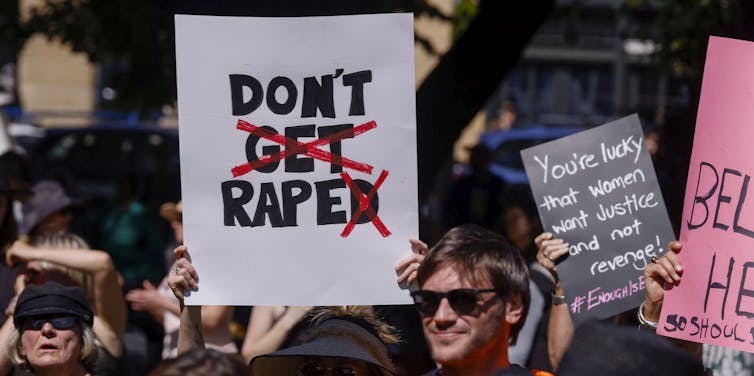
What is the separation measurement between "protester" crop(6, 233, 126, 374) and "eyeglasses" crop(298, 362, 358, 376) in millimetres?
1622

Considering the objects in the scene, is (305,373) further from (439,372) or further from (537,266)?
(537,266)

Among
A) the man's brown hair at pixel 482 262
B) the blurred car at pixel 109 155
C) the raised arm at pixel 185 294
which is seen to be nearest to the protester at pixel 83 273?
the raised arm at pixel 185 294

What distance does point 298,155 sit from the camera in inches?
186

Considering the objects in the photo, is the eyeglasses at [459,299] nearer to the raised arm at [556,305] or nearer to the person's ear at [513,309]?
the person's ear at [513,309]

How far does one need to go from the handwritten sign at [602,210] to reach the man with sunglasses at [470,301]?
823mm

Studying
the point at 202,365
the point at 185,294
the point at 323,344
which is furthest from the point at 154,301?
the point at 202,365

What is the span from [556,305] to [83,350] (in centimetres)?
164

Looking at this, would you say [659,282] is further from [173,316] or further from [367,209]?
[173,316]

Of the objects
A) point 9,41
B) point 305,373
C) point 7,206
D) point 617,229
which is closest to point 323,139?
point 305,373

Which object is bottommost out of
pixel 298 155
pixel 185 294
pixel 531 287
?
pixel 531 287

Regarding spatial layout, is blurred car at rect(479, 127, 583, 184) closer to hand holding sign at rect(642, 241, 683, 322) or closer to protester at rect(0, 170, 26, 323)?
protester at rect(0, 170, 26, 323)

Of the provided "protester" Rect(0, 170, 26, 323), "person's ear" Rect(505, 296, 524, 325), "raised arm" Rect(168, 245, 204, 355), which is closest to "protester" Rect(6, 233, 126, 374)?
"protester" Rect(0, 170, 26, 323)

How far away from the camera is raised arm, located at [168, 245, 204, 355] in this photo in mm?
4598

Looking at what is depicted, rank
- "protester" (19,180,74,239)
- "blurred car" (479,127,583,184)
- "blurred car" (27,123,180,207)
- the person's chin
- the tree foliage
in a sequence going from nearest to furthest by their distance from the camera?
the person's chin < "protester" (19,180,74,239) < the tree foliage < "blurred car" (27,123,180,207) < "blurred car" (479,127,583,184)
